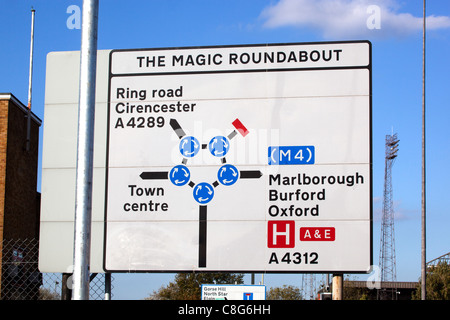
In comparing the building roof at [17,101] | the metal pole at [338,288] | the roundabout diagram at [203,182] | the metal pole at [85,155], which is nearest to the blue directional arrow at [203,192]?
the roundabout diagram at [203,182]

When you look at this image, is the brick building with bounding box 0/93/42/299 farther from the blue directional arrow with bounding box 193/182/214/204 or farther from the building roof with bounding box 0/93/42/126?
the blue directional arrow with bounding box 193/182/214/204

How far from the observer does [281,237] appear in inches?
273

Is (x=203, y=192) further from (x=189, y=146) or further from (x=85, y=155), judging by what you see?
(x=85, y=155)

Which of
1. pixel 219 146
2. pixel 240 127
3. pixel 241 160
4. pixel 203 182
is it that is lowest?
pixel 203 182

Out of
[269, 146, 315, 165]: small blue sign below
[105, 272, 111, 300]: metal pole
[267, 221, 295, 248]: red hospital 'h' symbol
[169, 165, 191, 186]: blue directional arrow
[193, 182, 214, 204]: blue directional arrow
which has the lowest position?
[105, 272, 111, 300]: metal pole

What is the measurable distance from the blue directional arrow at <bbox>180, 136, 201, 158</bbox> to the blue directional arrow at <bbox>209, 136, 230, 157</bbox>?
16 centimetres

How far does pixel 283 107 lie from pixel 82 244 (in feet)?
9.96

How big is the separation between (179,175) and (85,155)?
2.07 m

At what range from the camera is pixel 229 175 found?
704 cm

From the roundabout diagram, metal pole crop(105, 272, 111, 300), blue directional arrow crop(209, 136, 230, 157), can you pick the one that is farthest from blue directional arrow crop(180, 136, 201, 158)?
metal pole crop(105, 272, 111, 300)

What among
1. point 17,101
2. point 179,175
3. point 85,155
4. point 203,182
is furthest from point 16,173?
point 85,155

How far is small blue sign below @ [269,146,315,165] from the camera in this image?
22.7ft
